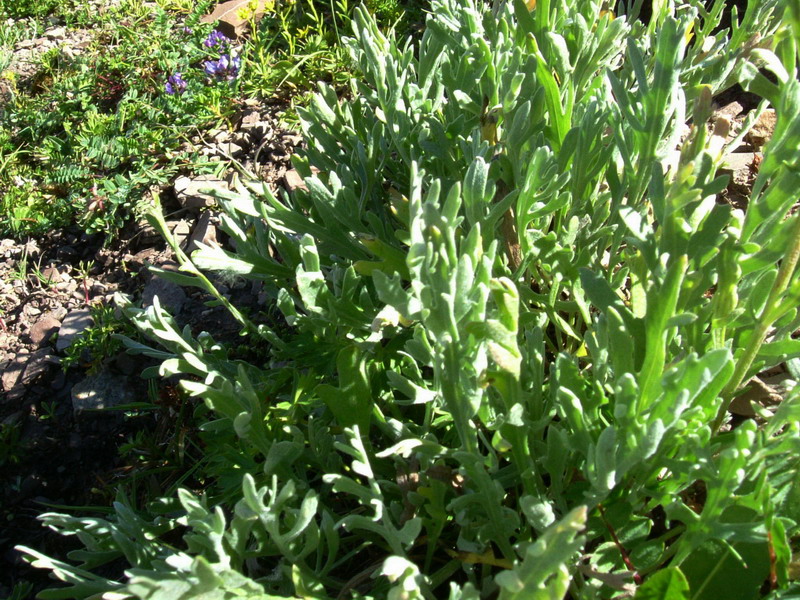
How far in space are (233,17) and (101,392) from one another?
7.82 ft

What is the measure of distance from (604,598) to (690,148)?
882 millimetres

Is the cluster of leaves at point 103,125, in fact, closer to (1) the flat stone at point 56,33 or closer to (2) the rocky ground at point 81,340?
(2) the rocky ground at point 81,340

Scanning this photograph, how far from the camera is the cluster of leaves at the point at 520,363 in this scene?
129 centimetres

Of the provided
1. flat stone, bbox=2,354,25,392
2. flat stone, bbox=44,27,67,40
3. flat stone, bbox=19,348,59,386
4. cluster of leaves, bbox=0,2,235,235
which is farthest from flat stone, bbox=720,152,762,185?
flat stone, bbox=44,27,67,40

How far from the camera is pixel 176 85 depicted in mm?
3768

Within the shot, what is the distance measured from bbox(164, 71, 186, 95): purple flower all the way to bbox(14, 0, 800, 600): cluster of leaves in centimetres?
178

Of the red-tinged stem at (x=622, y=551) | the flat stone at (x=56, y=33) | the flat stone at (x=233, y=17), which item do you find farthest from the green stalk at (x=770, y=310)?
the flat stone at (x=56, y=33)

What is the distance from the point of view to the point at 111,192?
11.0 feet

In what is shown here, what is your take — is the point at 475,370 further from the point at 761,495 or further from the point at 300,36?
the point at 300,36

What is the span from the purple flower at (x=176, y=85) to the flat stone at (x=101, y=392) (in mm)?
1614

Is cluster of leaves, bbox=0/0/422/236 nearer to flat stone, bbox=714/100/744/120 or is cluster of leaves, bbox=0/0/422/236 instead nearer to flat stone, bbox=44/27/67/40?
flat stone, bbox=44/27/67/40

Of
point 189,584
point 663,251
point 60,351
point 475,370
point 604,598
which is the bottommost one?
point 60,351

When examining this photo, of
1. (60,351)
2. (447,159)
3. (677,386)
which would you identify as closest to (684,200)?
(677,386)

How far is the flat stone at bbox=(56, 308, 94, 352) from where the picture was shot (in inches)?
117
